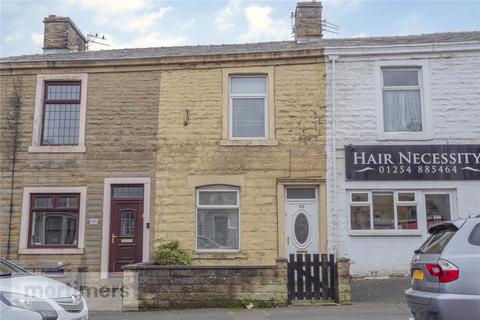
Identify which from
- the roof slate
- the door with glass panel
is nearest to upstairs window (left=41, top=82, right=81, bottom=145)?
the roof slate

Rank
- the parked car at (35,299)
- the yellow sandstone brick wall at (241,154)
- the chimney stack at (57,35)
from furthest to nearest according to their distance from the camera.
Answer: the chimney stack at (57,35)
the yellow sandstone brick wall at (241,154)
the parked car at (35,299)

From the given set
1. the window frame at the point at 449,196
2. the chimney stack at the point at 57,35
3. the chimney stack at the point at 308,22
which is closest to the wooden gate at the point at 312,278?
the window frame at the point at 449,196

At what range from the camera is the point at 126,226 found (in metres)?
13.0

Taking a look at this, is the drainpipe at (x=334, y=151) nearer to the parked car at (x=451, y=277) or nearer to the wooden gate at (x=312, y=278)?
the wooden gate at (x=312, y=278)

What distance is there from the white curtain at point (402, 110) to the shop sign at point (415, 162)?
64 centimetres

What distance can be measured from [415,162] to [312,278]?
4.80m

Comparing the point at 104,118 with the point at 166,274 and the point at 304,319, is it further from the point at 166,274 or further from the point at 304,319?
the point at 304,319

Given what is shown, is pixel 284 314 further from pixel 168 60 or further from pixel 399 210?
pixel 168 60

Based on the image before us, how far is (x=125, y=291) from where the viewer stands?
927 centimetres

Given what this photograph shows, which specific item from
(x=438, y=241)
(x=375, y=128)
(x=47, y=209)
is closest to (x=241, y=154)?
(x=375, y=128)

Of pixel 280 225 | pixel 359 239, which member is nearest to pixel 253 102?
pixel 280 225

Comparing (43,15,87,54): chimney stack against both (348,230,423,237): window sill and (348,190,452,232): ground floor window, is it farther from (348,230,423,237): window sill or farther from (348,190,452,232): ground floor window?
(348,230,423,237): window sill

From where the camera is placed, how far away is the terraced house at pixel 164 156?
12.8 meters

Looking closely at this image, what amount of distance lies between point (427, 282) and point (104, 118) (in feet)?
32.6
